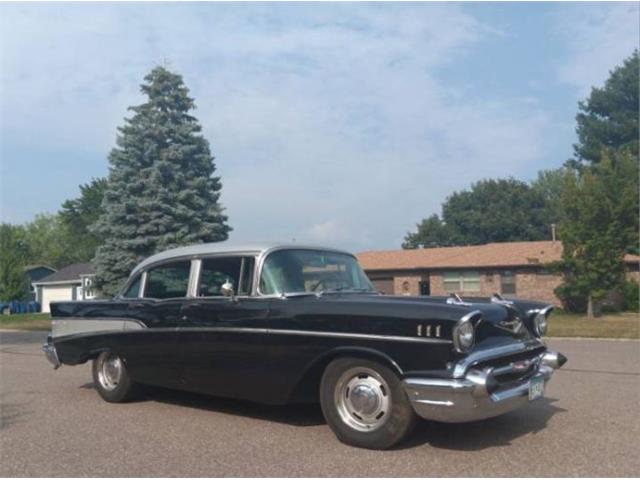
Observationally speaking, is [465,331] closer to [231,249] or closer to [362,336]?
[362,336]

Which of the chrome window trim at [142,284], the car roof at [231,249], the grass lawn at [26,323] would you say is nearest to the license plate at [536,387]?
the car roof at [231,249]

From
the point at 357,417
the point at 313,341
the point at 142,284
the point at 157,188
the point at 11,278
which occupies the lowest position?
the point at 357,417

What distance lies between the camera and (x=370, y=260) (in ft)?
129

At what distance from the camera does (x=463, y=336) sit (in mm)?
4984

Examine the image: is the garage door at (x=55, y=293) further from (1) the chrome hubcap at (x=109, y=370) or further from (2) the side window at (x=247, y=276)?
(2) the side window at (x=247, y=276)

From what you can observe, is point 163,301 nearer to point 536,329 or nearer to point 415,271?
point 536,329

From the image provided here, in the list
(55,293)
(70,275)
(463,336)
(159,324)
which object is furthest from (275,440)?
(55,293)

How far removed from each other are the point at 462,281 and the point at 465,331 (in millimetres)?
30144

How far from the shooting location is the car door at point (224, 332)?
5988 mm

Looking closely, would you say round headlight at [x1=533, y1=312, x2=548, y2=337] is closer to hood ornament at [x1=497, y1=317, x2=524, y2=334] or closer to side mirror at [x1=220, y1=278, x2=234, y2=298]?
hood ornament at [x1=497, y1=317, x2=524, y2=334]

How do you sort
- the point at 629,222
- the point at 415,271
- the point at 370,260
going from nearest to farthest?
the point at 629,222
the point at 415,271
the point at 370,260

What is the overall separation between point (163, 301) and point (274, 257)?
137 cm

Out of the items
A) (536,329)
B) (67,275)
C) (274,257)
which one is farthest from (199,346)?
(67,275)

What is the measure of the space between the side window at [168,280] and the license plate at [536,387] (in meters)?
3.41
